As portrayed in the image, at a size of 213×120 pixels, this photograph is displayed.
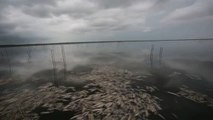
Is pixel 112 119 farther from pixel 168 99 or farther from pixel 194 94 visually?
pixel 194 94

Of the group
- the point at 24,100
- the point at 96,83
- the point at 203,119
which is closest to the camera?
the point at 203,119

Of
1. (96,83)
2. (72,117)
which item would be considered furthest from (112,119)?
(96,83)

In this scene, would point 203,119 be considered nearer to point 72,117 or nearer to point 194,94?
point 194,94

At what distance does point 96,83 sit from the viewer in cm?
2338

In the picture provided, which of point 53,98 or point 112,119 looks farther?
point 53,98

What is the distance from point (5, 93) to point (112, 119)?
16.6 m

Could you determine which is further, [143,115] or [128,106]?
[128,106]

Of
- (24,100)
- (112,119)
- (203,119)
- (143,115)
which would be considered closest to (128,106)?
(143,115)

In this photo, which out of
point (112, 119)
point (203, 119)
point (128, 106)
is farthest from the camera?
point (128, 106)

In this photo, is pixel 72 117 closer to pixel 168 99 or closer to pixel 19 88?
pixel 168 99

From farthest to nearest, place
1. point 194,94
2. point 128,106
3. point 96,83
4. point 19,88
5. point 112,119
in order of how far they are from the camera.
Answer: point 96,83 < point 19,88 < point 194,94 < point 128,106 < point 112,119

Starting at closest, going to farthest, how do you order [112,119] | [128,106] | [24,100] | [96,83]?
[112,119] → [128,106] → [24,100] → [96,83]

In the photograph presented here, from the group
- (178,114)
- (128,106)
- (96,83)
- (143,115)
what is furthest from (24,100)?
(178,114)

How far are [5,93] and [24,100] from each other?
521cm
